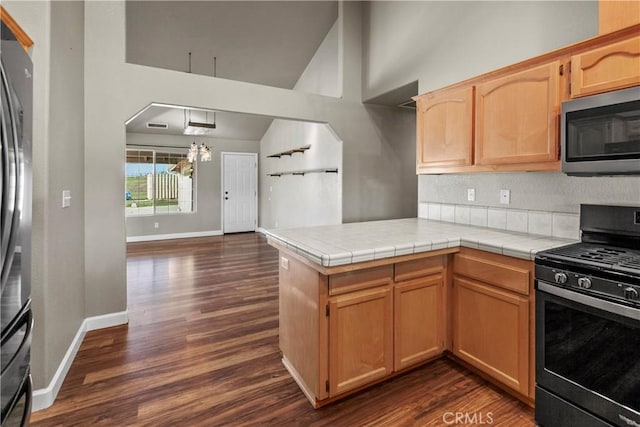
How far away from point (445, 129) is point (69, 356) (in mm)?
3302

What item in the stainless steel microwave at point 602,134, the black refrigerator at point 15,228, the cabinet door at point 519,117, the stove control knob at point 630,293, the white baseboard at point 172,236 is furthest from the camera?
the white baseboard at point 172,236

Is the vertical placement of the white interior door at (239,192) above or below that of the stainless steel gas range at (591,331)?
above

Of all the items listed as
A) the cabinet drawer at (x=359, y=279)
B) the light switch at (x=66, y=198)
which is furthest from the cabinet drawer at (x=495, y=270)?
the light switch at (x=66, y=198)

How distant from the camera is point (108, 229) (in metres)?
2.94

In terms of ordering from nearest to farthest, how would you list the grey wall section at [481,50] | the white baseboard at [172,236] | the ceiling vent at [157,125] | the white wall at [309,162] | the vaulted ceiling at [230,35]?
1. the grey wall section at [481,50]
2. the vaulted ceiling at [230,35]
3. the white wall at [309,162]
4. the ceiling vent at [157,125]
5. the white baseboard at [172,236]

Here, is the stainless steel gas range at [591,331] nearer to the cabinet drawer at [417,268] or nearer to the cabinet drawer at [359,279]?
the cabinet drawer at [417,268]

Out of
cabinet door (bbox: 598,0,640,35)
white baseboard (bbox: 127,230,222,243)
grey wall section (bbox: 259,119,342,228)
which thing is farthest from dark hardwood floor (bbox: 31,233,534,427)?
white baseboard (bbox: 127,230,222,243)

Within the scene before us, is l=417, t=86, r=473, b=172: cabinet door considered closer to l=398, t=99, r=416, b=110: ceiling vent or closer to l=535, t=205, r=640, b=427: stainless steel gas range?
l=535, t=205, r=640, b=427: stainless steel gas range

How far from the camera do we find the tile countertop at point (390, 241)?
175 cm

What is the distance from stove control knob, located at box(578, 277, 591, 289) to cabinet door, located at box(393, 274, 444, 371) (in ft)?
2.59

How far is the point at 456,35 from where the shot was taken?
3.00m

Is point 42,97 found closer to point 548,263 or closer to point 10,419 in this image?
point 10,419

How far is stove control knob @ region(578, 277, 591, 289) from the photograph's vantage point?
147 centimetres

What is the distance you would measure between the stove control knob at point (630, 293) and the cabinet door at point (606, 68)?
1.00 m
